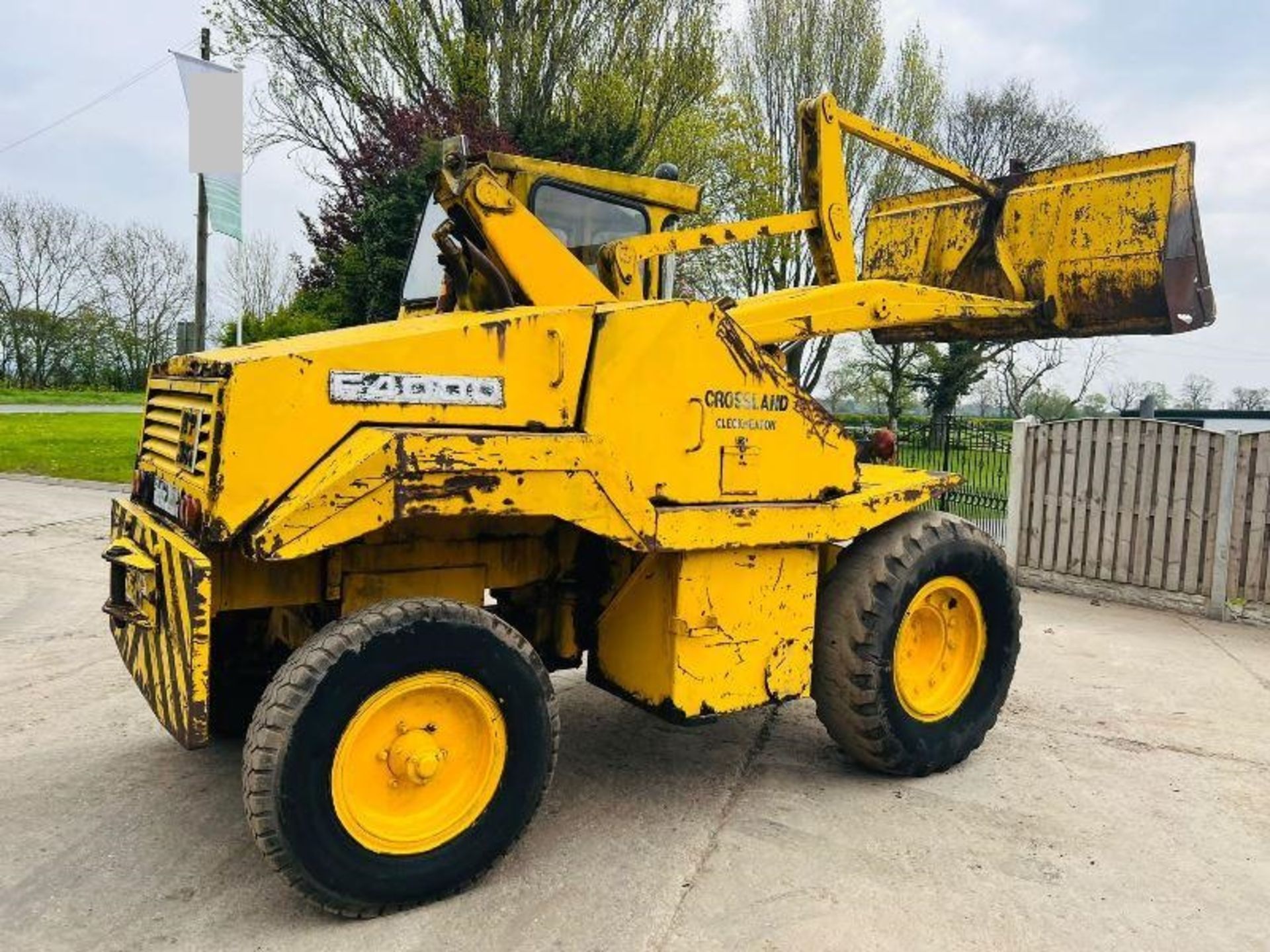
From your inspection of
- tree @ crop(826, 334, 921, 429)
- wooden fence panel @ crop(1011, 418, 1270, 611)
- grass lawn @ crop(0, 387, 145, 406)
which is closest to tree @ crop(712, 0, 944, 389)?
tree @ crop(826, 334, 921, 429)

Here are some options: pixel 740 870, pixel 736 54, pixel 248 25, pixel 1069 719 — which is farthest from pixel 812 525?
pixel 736 54

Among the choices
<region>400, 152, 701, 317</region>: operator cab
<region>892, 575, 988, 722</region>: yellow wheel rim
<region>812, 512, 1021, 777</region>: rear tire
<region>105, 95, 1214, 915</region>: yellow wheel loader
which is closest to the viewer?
<region>105, 95, 1214, 915</region>: yellow wheel loader

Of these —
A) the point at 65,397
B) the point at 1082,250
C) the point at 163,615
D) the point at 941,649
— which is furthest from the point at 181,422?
the point at 65,397

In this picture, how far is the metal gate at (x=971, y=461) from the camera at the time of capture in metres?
10.1

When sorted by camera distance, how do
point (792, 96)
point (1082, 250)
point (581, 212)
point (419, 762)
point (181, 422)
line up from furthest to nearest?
1. point (792, 96)
2. point (1082, 250)
3. point (581, 212)
4. point (181, 422)
5. point (419, 762)

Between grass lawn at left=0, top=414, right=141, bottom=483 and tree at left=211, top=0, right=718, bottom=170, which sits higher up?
tree at left=211, top=0, right=718, bottom=170

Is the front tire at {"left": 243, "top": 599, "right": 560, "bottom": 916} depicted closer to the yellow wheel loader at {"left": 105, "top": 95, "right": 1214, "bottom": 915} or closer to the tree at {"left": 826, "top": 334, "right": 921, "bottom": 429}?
the yellow wheel loader at {"left": 105, "top": 95, "right": 1214, "bottom": 915}

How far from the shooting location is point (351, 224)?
15547 millimetres

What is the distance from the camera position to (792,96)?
23.2 metres

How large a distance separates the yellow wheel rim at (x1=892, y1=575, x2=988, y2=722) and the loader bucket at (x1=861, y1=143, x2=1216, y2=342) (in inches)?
60.4

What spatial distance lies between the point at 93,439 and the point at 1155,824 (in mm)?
19227

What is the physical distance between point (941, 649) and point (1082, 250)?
2.16 metres

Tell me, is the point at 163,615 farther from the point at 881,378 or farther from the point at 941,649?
the point at 881,378

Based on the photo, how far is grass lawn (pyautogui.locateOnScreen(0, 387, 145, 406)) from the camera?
32219 millimetres
